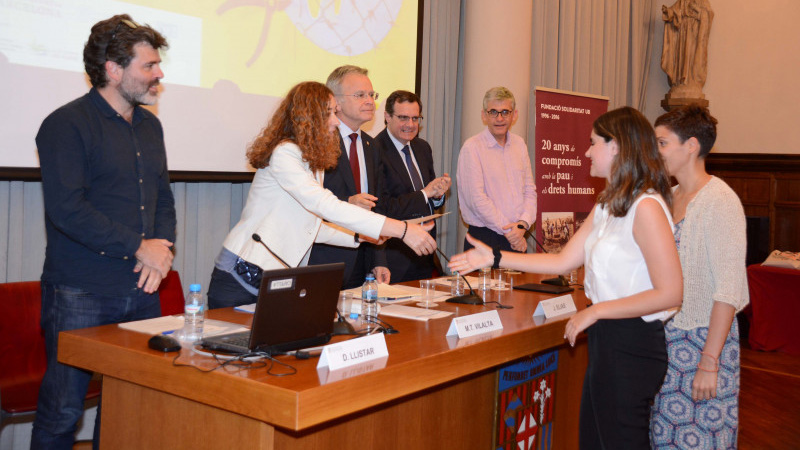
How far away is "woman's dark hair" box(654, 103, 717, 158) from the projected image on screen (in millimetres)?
2389

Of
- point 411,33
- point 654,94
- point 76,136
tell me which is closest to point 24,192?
point 76,136

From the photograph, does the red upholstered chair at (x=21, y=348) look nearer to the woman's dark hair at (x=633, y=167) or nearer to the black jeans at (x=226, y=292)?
the black jeans at (x=226, y=292)

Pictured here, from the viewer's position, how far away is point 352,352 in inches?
74.5

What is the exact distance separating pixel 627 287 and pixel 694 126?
0.75 metres

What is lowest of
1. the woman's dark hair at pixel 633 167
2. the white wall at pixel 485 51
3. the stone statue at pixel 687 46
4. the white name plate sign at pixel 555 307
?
the white name plate sign at pixel 555 307

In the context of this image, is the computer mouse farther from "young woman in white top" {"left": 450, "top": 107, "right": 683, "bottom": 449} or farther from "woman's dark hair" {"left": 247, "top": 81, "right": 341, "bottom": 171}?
"young woman in white top" {"left": 450, "top": 107, "right": 683, "bottom": 449}

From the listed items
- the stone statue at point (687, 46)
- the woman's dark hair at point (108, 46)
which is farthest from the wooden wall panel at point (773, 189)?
the woman's dark hair at point (108, 46)

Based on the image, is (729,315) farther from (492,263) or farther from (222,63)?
(222,63)

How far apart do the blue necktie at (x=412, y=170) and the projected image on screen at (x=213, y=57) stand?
29.5 inches

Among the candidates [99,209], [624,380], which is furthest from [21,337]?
[624,380]

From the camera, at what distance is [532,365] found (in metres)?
2.89

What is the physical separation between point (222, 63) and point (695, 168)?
99.4 inches

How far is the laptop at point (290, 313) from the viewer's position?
1832 millimetres

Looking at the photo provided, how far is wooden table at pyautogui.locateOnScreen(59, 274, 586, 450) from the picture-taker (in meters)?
1.71
